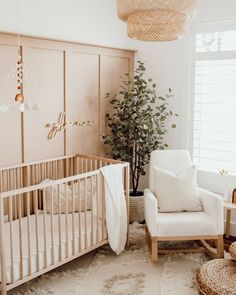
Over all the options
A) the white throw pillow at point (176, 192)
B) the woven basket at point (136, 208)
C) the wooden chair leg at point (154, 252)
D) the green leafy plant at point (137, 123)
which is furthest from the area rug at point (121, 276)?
the green leafy plant at point (137, 123)

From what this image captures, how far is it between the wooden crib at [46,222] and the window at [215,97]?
3.58 feet

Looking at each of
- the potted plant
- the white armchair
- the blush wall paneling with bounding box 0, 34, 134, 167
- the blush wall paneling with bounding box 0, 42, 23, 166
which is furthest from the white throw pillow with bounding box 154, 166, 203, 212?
the blush wall paneling with bounding box 0, 42, 23, 166

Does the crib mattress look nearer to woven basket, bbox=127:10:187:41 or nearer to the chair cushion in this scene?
the chair cushion

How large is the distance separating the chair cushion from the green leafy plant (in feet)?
3.75

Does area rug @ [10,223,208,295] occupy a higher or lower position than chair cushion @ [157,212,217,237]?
lower

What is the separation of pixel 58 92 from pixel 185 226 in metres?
1.75

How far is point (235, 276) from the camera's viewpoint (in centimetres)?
292

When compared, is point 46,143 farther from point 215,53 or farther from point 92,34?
point 215,53

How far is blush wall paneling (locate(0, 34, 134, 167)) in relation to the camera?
11.9 feet

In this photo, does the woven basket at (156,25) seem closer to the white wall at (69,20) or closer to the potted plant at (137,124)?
the white wall at (69,20)

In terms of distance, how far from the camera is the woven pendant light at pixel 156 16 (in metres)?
2.22

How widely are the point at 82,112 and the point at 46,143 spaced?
1.86 feet

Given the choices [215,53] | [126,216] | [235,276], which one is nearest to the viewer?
[235,276]

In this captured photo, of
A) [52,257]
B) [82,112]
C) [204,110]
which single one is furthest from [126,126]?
[52,257]
